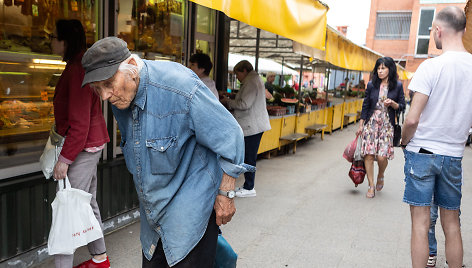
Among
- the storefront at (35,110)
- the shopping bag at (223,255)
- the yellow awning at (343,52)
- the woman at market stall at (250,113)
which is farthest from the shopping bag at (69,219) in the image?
the yellow awning at (343,52)

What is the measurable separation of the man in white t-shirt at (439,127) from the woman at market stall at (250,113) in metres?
2.52

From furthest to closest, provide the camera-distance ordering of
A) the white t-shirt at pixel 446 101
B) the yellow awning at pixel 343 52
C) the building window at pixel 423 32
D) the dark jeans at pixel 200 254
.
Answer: the building window at pixel 423 32 < the yellow awning at pixel 343 52 < the white t-shirt at pixel 446 101 < the dark jeans at pixel 200 254

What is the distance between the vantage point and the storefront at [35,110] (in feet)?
9.95

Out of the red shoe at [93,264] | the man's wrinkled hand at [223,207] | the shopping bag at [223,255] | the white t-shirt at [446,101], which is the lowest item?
the red shoe at [93,264]

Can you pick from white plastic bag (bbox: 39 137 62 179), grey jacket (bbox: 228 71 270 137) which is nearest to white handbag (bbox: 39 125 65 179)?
white plastic bag (bbox: 39 137 62 179)

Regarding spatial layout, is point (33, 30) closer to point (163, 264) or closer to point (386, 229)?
point (163, 264)

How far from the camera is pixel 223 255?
2.07 meters

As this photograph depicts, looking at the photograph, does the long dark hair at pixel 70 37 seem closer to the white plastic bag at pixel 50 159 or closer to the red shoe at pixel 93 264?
the white plastic bag at pixel 50 159

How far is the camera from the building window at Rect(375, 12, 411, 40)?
39.8 meters

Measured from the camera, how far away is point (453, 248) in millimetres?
2744

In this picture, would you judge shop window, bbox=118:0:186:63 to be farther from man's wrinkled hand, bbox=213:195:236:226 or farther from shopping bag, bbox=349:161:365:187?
man's wrinkled hand, bbox=213:195:236:226

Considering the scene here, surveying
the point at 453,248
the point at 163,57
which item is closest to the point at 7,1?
the point at 163,57

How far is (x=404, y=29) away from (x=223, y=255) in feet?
142

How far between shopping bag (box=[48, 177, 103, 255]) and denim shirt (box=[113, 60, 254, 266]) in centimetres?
105
